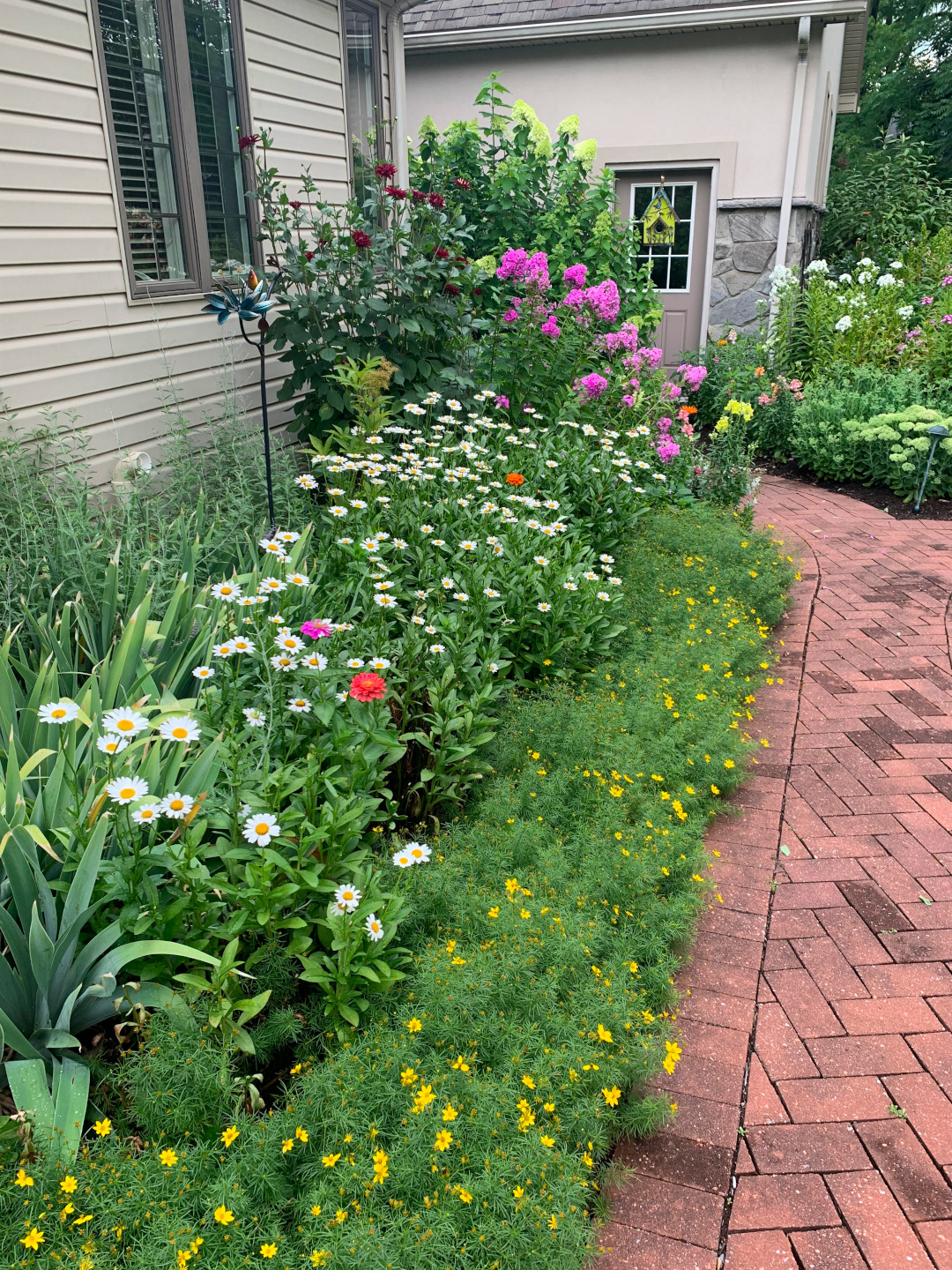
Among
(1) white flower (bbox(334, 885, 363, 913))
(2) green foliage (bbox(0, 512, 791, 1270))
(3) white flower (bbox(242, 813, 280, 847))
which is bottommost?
(2) green foliage (bbox(0, 512, 791, 1270))

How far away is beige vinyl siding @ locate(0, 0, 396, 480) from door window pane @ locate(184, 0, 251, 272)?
162 mm

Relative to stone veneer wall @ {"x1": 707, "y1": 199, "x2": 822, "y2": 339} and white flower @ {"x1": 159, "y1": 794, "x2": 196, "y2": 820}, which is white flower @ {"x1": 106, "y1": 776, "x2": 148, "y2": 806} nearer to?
white flower @ {"x1": 159, "y1": 794, "x2": 196, "y2": 820}

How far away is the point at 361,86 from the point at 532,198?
1.59 metres

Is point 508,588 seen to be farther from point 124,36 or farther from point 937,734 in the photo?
point 124,36

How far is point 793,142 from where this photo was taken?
866cm

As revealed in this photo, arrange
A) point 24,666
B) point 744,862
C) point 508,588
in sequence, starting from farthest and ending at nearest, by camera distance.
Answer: point 508,588, point 744,862, point 24,666

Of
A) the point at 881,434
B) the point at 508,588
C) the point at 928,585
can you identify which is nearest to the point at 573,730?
the point at 508,588

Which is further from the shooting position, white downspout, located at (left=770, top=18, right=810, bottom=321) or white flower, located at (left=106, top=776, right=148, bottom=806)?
white downspout, located at (left=770, top=18, right=810, bottom=321)

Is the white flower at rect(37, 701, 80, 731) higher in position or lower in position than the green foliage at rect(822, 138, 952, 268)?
lower

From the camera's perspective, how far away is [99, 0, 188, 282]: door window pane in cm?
405

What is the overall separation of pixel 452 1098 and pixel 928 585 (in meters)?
4.66

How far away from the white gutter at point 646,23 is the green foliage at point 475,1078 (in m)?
8.11

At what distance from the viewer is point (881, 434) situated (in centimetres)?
674

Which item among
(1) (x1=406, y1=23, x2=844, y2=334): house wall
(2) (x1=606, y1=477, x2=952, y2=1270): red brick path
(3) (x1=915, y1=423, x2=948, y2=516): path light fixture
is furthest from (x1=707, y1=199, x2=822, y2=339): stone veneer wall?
(2) (x1=606, y1=477, x2=952, y2=1270): red brick path
